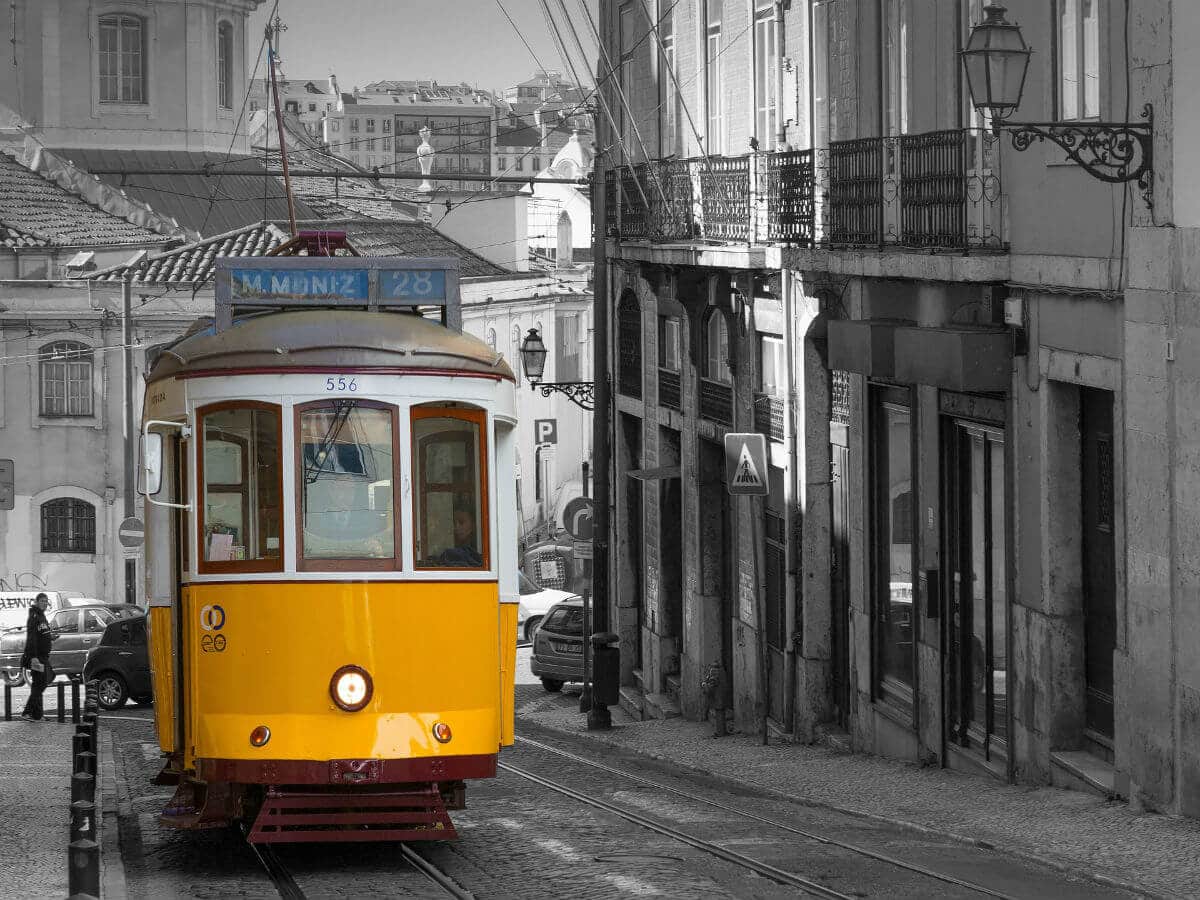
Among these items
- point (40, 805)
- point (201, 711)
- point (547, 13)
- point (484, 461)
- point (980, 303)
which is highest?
point (547, 13)

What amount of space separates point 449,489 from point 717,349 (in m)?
12.8

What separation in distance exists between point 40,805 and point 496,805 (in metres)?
3.17

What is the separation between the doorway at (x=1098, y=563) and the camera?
14281 millimetres

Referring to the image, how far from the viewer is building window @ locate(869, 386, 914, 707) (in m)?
18.3

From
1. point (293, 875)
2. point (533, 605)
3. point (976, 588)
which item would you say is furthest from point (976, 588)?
point (533, 605)

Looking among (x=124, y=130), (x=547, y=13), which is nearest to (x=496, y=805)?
(x=547, y=13)

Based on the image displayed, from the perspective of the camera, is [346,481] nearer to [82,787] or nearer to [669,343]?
[82,787]

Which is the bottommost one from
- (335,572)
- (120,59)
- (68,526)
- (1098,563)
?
(68,526)

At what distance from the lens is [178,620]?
12.0 meters

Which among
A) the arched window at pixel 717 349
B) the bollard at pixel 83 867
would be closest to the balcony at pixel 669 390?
the arched window at pixel 717 349

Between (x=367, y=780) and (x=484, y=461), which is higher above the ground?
(x=484, y=461)

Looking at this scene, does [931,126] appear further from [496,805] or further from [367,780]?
[367,780]

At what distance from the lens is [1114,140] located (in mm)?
13086

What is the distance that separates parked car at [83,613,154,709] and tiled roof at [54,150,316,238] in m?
24.5
